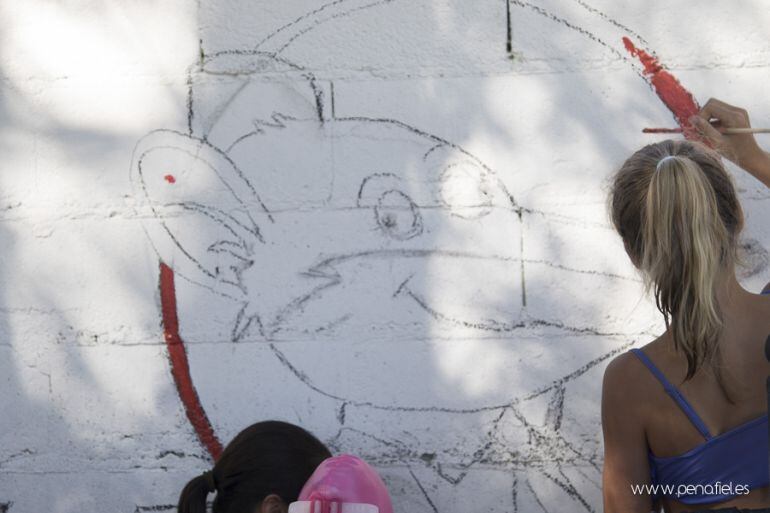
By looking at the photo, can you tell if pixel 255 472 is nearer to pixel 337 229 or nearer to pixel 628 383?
pixel 337 229

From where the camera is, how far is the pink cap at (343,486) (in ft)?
Result: 7.53

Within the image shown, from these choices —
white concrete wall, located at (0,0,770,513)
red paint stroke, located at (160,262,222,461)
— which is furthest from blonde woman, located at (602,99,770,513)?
red paint stroke, located at (160,262,222,461)

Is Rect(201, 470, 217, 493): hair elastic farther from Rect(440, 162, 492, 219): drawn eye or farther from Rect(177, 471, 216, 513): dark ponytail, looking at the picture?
Rect(440, 162, 492, 219): drawn eye

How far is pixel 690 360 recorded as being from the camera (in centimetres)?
194

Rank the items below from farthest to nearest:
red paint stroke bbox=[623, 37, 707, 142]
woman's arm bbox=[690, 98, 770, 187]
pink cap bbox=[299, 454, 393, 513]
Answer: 1. red paint stroke bbox=[623, 37, 707, 142]
2. woman's arm bbox=[690, 98, 770, 187]
3. pink cap bbox=[299, 454, 393, 513]

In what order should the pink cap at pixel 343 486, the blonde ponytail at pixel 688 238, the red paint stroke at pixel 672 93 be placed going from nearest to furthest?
the blonde ponytail at pixel 688 238, the pink cap at pixel 343 486, the red paint stroke at pixel 672 93

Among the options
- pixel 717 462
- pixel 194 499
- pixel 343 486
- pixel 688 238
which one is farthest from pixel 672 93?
pixel 194 499

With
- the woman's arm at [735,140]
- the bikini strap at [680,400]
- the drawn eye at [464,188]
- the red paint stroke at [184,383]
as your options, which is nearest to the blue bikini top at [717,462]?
the bikini strap at [680,400]

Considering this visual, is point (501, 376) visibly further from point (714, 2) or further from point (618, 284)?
point (714, 2)

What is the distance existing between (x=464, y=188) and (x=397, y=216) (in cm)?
20

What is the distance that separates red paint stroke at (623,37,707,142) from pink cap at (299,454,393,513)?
4.05 ft

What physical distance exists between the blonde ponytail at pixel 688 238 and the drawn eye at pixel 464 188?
80 centimetres

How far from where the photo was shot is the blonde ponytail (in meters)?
1.93

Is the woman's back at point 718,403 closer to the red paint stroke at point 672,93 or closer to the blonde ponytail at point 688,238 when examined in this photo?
the blonde ponytail at point 688,238
